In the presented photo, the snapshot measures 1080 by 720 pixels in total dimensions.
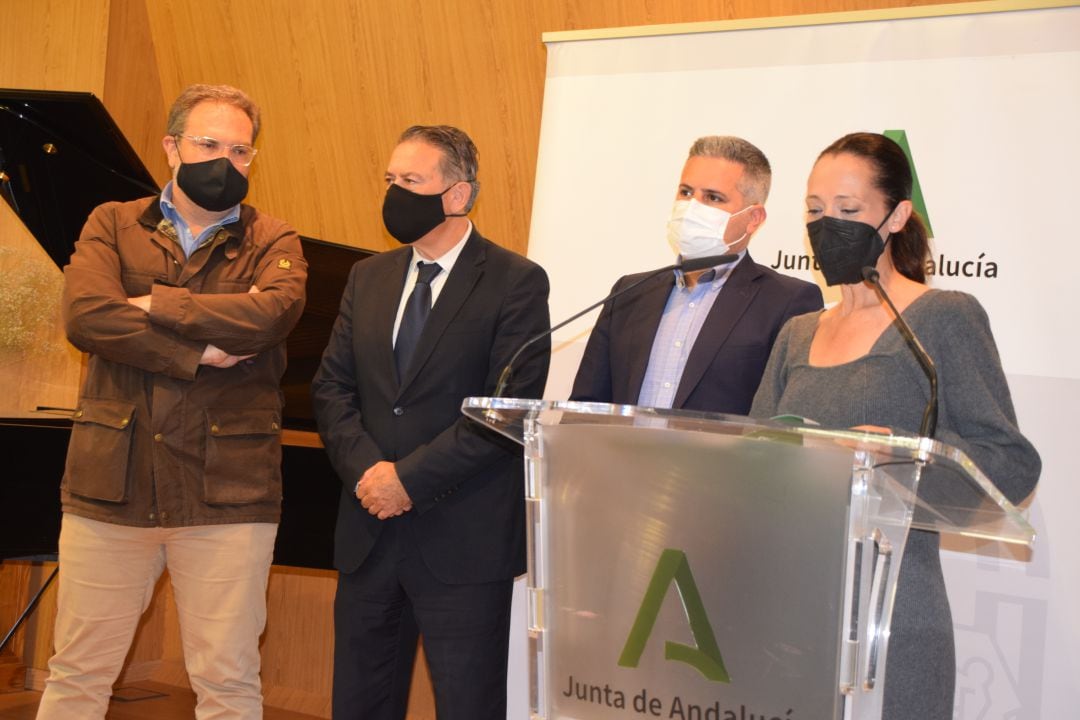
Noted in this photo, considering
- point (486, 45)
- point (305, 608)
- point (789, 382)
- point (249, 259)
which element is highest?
point (486, 45)

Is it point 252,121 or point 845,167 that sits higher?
point 252,121

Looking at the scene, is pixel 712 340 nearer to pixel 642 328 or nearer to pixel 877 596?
pixel 642 328

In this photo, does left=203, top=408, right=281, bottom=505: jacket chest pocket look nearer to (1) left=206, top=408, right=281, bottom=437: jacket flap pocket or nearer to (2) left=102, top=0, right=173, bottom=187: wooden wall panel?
(1) left=206, top=408, right=281, bottom=437: jacket flap pocket

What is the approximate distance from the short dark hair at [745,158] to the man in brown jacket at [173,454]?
1.16 metres

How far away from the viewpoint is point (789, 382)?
7.09 ft

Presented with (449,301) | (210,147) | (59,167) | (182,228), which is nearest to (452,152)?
(449,301)

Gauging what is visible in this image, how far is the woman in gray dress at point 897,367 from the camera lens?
1.85 metres

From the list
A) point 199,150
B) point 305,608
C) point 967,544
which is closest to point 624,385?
point 967,544

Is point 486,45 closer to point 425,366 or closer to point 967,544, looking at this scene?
point 425,366

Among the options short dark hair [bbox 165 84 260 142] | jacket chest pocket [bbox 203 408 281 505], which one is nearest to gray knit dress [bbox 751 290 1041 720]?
jacket chest pocket [bbox 203 408 281 505]

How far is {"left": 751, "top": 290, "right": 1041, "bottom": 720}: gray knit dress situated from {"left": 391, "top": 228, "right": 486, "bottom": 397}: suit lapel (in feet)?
3.23

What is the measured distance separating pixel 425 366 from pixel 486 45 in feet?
7.42

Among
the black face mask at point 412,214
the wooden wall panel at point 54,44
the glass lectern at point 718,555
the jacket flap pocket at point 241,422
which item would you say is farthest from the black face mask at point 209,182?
the wooden wall panel at point 54,44

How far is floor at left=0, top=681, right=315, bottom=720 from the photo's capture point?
4.40m
